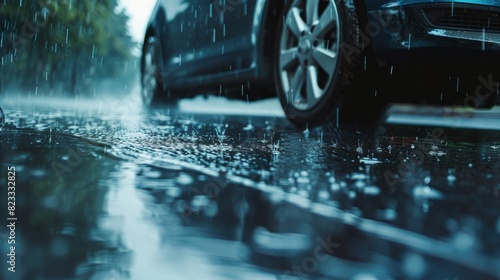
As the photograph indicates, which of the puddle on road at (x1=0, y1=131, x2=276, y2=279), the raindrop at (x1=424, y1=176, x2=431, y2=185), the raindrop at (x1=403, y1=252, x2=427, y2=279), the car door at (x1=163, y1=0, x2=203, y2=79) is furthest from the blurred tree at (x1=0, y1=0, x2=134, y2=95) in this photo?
the raindrop at (x1=403, y1=252, x2=427, y2=279)

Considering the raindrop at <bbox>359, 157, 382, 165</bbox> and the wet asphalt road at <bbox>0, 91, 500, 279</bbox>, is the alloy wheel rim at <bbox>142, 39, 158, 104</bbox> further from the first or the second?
the raindrop at <bbox>359, 157, 382, 165</bbox>

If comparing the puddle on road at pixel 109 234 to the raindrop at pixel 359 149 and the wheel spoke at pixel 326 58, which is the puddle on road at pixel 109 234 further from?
the wheel spoke at pixel 326 58

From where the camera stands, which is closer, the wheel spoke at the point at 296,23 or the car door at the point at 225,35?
the wheel spoke at the point at 296,23

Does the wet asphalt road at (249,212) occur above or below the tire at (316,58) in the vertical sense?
below

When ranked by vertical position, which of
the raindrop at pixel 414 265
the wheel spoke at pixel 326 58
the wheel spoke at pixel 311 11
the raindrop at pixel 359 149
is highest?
the wheel spoke at pixel 311 11

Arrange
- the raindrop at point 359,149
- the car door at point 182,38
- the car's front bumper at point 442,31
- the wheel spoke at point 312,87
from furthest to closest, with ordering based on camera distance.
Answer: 1. the car door at point 182,38
2. the wheel spoke at point 312,87
3. the car's front bumper at point 442,31
4. the raindrop at point 359,149

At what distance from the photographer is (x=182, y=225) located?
1.66 meters

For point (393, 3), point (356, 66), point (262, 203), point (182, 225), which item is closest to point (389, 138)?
point (356, 66)

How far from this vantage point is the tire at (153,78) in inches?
314

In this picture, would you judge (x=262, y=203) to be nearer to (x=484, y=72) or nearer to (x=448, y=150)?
(x=448, y=150)

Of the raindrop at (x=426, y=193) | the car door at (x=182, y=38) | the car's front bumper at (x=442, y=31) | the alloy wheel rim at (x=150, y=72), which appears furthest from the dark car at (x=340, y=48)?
the alloy wheel rim at (x=150, y=72)

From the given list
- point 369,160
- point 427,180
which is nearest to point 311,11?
point 369,160

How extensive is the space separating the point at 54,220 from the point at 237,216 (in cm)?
49

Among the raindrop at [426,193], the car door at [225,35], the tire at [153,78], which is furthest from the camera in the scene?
the tire at [153,78]
